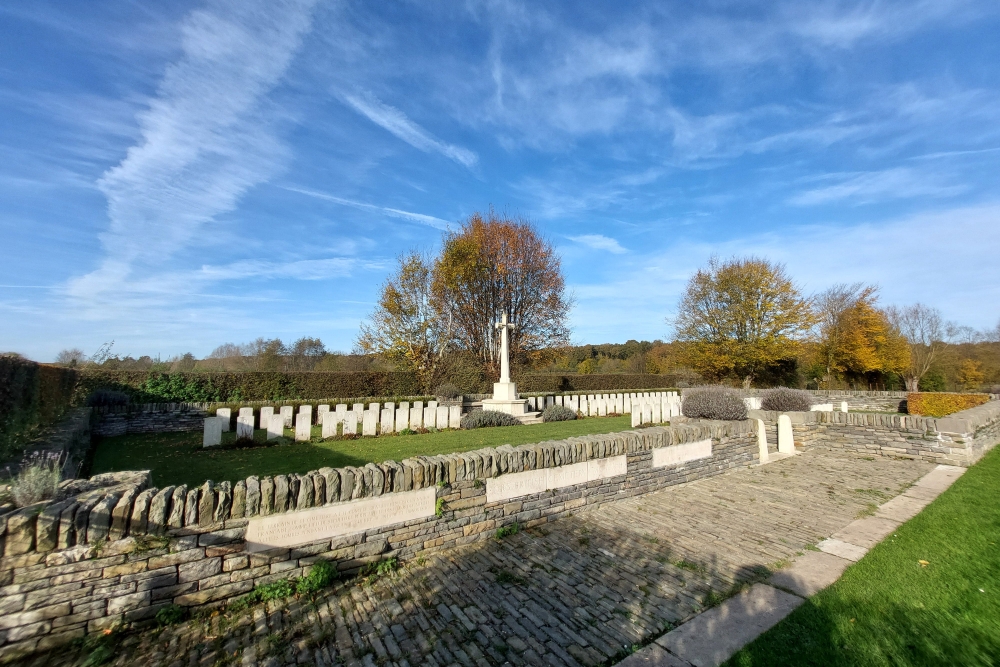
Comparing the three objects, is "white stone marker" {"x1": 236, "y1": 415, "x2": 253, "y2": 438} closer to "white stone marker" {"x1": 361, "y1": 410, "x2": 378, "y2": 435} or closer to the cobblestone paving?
"white stone marker" {"x1": 361, "y1": 410, "x2": 378, "y2": 435}

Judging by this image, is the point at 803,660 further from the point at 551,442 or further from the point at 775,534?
the point at 551,442

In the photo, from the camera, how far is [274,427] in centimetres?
970

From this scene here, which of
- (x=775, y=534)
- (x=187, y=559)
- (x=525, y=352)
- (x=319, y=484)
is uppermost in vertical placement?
(x=525, y=352)

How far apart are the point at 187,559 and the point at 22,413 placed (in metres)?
6.43

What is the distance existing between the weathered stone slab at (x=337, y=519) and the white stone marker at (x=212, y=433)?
743 cm

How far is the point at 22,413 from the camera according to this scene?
259 inches

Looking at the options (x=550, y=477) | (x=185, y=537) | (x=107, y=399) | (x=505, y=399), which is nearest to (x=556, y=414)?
(x=505, y=399)

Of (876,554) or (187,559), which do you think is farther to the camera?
(876,554)

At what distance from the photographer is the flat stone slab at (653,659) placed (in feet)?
8.26

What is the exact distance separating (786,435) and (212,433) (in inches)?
496

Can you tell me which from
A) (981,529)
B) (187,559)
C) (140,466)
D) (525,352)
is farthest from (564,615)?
(525,352)

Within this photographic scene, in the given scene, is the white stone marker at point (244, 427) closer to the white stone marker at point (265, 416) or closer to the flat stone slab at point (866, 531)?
the white stone marker at point (265, 416)

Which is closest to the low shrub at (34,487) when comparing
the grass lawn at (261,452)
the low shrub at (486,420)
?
the grass lawn at (261,452)

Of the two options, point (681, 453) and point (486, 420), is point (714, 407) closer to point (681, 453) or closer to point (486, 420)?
point (681, 453)
